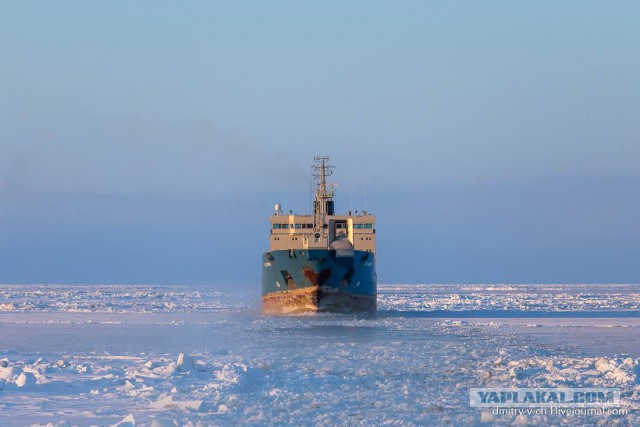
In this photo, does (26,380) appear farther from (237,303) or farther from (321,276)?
(237,303)

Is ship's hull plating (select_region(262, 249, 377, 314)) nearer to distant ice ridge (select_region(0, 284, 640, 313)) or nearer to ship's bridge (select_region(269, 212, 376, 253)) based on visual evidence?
ship's bridge (select_region(269, 212, 376, 253))

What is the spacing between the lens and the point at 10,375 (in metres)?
13.9

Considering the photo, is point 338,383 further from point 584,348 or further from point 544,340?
point 544,340

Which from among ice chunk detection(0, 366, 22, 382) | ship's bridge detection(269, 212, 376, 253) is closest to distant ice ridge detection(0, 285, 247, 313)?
ship's bridge detection(269, 212, 376, 253)

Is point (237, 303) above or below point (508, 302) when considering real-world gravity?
above

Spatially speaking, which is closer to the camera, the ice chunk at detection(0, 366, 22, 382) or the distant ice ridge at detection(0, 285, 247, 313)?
the ice chunk at detection(0, 366, 22, 382)

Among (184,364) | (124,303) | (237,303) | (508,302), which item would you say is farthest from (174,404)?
(508,302)

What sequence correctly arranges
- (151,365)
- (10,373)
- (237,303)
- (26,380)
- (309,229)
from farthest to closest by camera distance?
(237,303) → (309,229) → (151,365) → (10,373) → (26,380)

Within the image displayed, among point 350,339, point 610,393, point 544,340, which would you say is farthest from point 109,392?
point 544,340

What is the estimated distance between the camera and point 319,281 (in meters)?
41.2

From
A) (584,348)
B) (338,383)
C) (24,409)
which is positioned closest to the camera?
(24,409)

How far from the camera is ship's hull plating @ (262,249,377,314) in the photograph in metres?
41.2

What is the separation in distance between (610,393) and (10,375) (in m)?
9.04

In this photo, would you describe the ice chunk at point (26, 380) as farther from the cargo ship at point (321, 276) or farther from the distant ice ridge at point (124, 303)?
the distant ice ridge at point (124, 303)
